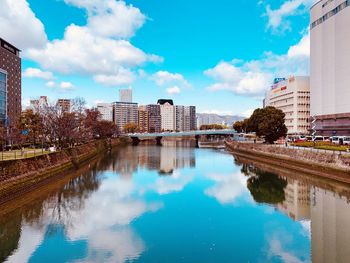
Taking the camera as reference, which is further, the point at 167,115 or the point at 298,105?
the point at 167,115

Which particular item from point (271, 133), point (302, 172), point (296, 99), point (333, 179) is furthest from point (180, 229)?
point (296, 99)

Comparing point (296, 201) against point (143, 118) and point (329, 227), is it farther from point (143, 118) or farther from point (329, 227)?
point (143, 118)

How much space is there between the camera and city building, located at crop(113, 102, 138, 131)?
147125mm

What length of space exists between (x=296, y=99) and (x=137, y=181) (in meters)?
48.1

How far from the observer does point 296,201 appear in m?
18.5

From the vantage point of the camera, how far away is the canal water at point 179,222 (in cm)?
1072

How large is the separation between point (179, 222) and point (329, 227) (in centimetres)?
663

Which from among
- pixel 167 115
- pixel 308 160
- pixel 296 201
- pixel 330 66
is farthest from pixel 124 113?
pixel 296 201

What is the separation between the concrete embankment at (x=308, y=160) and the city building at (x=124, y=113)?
367ft

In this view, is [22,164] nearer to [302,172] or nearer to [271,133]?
[302,172]

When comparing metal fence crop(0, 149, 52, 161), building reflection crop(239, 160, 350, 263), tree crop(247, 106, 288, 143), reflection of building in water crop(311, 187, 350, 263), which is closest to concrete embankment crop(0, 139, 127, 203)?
metal fence crop(0, 149, 52, 161)

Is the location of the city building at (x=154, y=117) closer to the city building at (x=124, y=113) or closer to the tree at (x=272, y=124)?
the city building at (x=124, y=113)

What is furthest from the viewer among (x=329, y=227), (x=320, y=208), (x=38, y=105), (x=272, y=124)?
(x=38, y=105)

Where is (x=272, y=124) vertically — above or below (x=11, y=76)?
below
